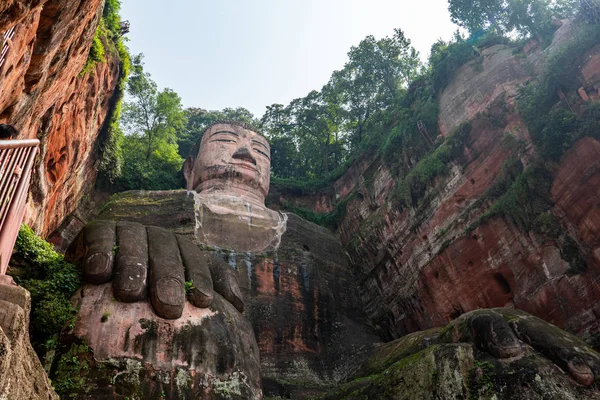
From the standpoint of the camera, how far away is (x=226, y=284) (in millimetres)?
8375

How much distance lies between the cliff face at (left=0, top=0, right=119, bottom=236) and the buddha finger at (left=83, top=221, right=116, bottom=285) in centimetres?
172

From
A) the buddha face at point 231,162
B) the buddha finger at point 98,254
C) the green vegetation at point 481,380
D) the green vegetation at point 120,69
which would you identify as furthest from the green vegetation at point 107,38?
the green vegetation at point 481,380

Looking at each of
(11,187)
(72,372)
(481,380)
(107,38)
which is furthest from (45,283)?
(107,38)

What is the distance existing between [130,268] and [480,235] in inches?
279

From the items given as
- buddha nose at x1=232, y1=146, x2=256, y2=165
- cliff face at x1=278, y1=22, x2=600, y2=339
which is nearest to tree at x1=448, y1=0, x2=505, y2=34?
cliff face at x1=278, y1=22, x2=600, y2=339

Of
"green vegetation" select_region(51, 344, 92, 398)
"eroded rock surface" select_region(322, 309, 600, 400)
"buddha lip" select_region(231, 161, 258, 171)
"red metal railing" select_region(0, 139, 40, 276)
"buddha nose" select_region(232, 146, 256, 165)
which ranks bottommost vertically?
"eroded rock surface" select_region(322, 309, 600, 400)

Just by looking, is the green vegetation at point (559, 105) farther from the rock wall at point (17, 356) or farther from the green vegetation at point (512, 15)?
the rock wall at point (17, 356)

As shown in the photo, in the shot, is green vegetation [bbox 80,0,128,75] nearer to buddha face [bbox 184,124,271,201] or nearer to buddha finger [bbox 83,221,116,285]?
buddha finger [bbox 83,221,116,285]

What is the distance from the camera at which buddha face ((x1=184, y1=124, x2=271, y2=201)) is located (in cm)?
1545

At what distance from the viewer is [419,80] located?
1723cm

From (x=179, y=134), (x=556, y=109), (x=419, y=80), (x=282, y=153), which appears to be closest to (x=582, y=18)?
(x=556, y=109)

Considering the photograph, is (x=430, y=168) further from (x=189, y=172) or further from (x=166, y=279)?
(x=166, y=279)

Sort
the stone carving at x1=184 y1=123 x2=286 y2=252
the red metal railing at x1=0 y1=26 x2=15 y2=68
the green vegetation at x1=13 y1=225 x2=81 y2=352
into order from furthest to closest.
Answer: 1. the stone carving at x1=184 y1=123 x2=286 y2=252
2. the green vegetation at x1=13 y1=225 x2=81 y2=352
3. the red metal railing at x1=0 y1=26 x2=15 y2=68

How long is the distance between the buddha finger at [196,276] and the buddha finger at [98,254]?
41.2 inches
